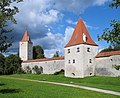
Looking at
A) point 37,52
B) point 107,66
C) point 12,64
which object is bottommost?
point 107,66

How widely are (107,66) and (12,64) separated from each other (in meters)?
28.4

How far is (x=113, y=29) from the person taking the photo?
31.2 feet

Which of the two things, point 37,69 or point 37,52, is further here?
point 37,52

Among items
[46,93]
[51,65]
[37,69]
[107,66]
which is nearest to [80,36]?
[107,66]

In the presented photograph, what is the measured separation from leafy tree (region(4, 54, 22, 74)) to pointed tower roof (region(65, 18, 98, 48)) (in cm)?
2051

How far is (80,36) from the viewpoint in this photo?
38312 millimetres

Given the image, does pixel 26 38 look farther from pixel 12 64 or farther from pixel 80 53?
pixel 80 53

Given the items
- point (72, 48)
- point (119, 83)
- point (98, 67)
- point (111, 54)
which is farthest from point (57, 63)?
point (119, 83)

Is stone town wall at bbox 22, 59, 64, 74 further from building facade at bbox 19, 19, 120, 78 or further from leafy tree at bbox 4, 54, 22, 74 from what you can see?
leafy tree at bbox 4, 54, 22, 74

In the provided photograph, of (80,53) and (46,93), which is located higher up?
(80,53)

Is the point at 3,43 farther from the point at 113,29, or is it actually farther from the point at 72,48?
the point at 72,48

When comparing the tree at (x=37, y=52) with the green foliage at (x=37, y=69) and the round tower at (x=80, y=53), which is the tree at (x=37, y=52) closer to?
the green foliage at (x=37, y=69)

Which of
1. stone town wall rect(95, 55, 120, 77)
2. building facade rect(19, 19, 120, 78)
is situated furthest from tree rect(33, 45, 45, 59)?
stone town wall rect(95, 55, 120, 77)

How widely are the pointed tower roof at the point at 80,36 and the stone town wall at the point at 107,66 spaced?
367cm
